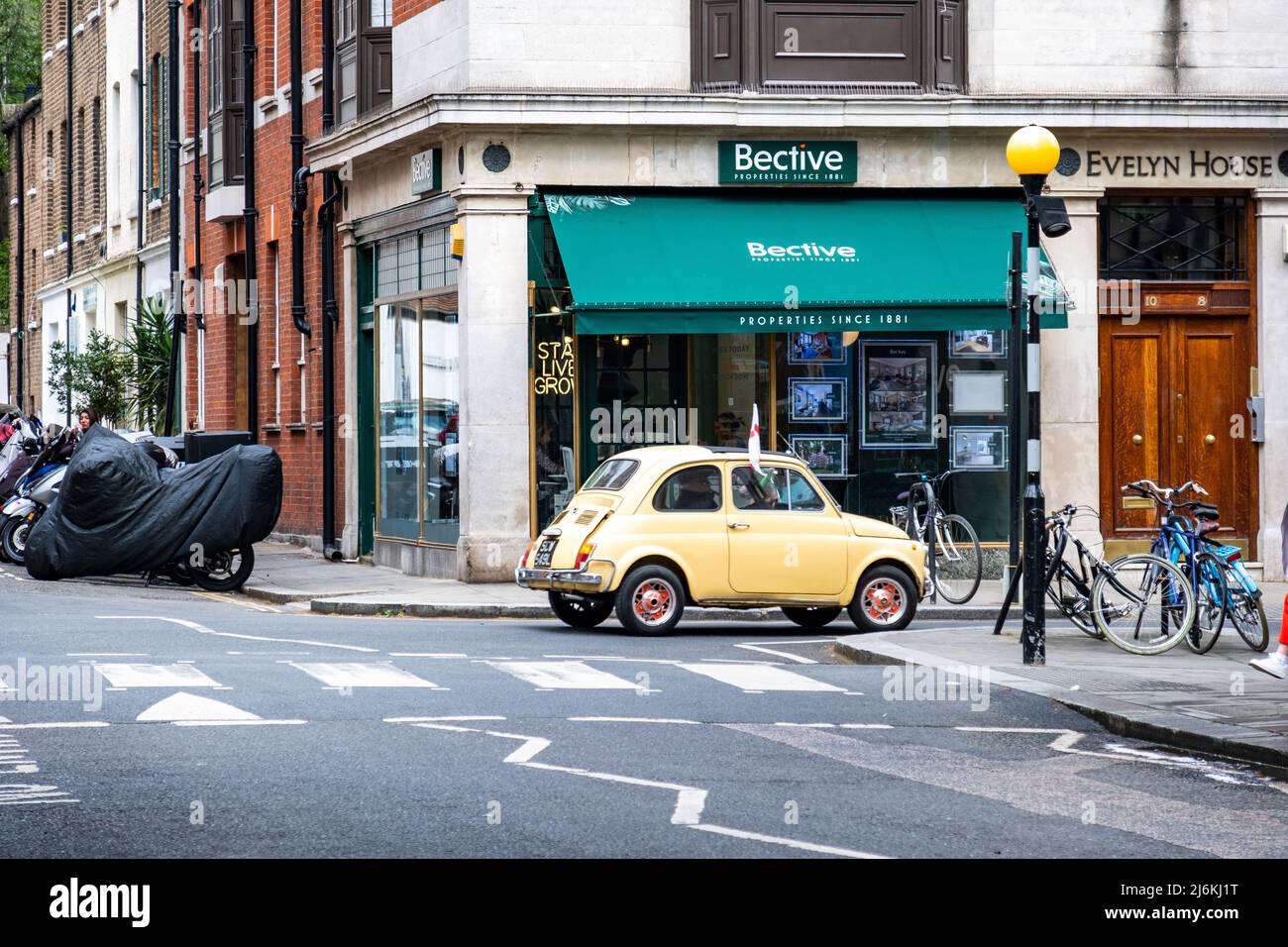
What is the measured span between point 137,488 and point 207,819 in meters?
14.0

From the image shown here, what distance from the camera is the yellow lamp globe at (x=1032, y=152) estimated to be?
572 inches

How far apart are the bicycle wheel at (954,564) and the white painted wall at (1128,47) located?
4962mm

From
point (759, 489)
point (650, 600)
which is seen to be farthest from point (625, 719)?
point (759, 489)

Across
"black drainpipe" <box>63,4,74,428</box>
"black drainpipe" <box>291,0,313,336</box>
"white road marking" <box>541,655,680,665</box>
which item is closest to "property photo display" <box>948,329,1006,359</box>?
"white road marking" <box>541,655,680,665</box>

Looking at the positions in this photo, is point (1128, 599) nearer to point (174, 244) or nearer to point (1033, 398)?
point (1033, 398)

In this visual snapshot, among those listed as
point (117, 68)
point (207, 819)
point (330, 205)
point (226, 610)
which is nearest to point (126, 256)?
point (117, 68)

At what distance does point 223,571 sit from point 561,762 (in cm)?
1295

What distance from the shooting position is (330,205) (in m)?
26.2

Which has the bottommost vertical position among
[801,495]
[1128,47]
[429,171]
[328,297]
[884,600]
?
[884,600]

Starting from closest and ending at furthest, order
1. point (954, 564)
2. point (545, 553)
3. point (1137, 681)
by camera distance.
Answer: point (1137, 681) < point (545, 553) < point (954, 564)

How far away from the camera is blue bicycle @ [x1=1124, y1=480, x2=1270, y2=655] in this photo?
591 inches

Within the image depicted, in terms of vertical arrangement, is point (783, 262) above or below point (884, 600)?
above

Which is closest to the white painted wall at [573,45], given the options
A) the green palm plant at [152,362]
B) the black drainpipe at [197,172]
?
the black drainpipe at [197,172]

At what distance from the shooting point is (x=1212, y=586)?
15.1m
